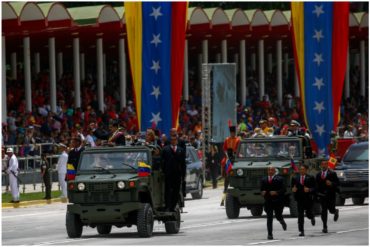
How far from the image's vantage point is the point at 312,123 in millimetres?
40938

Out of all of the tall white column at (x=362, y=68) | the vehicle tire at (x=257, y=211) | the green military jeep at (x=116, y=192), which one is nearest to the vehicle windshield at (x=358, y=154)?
the vehicle tire at (x=257, y=211)

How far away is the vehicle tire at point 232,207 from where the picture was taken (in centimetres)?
3172

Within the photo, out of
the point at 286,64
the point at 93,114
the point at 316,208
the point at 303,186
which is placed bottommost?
the point at 316,208

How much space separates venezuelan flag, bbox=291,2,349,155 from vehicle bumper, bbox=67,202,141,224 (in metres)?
15.7

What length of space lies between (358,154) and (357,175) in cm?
157

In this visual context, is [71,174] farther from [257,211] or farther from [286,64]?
[286,64]

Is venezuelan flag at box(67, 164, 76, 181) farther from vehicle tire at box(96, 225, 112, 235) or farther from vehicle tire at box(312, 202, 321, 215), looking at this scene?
vehicle tire at box(312, 202, 321, 215)

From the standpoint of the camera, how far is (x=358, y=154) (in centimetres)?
3772

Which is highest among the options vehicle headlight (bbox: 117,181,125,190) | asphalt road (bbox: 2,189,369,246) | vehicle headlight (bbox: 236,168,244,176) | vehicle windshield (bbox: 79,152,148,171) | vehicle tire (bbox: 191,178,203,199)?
vehicle windshield (bbox: 79,152,148,171)

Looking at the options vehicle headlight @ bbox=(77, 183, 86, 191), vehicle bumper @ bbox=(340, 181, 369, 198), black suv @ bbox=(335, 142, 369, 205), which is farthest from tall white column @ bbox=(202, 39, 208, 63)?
vehicle headlight @ bbox=(77, 183, 86, 191)

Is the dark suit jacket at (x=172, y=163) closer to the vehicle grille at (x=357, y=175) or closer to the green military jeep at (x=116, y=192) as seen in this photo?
the green military jeep at (x=116, y=192)

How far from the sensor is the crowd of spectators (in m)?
45.1

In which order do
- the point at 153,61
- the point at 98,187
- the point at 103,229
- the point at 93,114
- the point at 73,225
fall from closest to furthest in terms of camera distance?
1. the point at 98,187
2. the point at 73,225
3. the point at 103,229
4. the point at 153,61
5. the point at 93,114

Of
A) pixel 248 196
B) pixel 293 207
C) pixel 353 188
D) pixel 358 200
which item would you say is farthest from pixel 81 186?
pixel 358 200
